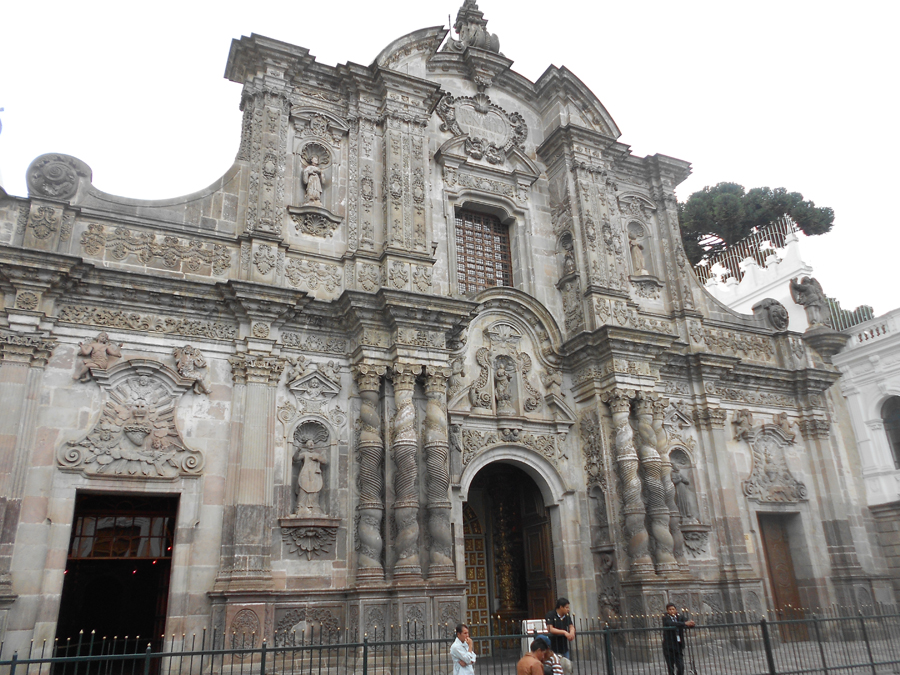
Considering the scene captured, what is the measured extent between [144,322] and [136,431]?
75.8 inches

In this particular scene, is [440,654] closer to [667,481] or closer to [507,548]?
[507,548]

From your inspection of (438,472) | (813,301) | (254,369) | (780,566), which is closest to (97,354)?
(254,369)

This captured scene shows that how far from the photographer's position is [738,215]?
34.2 m

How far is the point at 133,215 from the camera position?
12766 millimetres

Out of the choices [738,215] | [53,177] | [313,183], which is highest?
[738,215]

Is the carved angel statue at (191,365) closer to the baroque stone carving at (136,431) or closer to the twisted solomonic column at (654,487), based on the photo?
the baroque stone carving at (136,431)

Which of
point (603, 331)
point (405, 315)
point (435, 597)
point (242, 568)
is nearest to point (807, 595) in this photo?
point (603, 331)

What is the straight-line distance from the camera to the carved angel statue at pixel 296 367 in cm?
1288

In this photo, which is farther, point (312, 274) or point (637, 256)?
point (637, 256)

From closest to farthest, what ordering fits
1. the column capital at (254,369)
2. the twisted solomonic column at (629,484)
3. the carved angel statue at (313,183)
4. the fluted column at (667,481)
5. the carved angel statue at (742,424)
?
1. the column capital at (254,369)
2. the twisted solomonic column at (629,484)
3. the carved angel statue at (313,183)
4. the fluted column at (667,481)
5. the carved angel statue at (742,424)

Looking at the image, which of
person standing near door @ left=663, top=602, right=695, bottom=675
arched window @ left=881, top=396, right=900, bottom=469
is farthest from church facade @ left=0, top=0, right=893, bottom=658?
person standing near door @ left=663, top=602, right=695, bottom=675

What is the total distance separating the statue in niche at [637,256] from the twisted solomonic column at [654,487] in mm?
3830

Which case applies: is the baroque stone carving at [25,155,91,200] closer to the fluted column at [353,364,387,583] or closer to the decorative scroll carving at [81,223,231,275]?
the decorative scroll carving at [81,223,231,275]

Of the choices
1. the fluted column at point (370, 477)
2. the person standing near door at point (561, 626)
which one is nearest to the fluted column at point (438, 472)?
the fluted column at point (370, 477)
